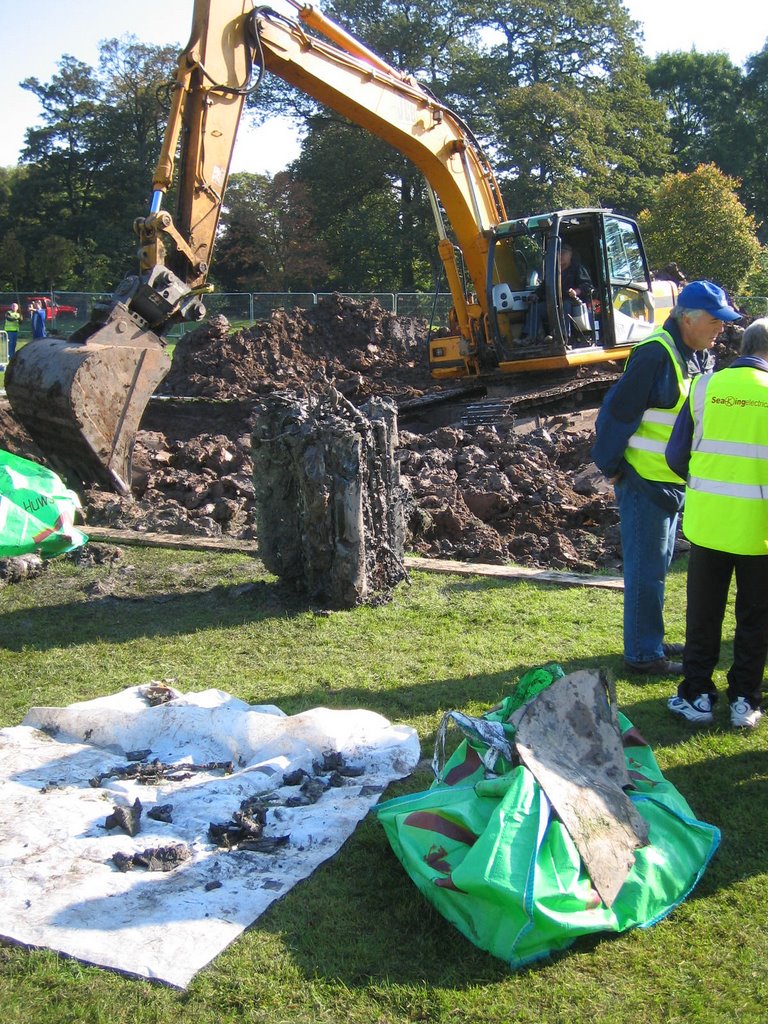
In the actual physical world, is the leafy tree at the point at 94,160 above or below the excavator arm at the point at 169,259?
above

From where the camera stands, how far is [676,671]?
525cm

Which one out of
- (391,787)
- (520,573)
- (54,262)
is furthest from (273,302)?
(391,787)

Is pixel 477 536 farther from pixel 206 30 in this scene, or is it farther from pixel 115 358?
pixel 206 30

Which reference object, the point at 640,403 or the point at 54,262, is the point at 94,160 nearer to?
the point at 54,262

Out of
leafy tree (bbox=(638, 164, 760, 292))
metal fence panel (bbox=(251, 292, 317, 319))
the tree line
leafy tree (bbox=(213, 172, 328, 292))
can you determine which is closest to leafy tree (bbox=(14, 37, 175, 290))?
the tree line

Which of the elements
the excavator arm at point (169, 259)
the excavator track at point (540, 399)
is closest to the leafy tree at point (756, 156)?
the excavator track at point (540, 399)

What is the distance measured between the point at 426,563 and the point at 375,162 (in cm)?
3258

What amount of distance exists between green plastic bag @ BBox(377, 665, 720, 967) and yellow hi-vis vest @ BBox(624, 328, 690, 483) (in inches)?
76.1

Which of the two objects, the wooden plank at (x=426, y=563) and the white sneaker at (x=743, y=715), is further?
the wooden plank at (x=426, y=563)

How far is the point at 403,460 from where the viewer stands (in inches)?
396

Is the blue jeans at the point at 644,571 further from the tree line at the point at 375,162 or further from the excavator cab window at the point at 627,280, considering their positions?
the tree line at the point at 375,162

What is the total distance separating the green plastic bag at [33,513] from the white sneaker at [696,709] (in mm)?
4847

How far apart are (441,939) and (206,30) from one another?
30.3 feet

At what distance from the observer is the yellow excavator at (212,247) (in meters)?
9.28
